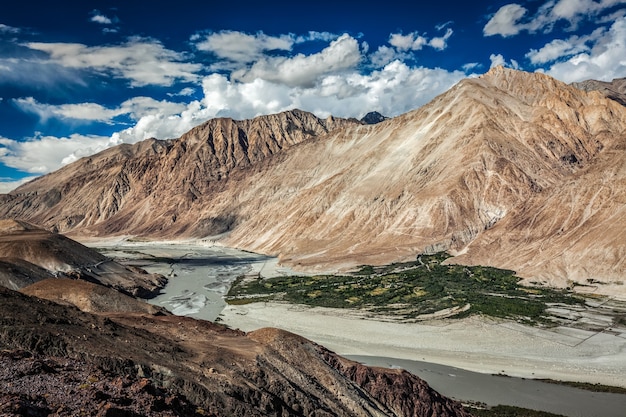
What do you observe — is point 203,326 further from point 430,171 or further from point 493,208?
point 430,171

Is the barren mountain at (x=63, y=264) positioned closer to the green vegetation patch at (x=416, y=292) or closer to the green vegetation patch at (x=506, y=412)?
the green vegetation patch at (x=416, y=292)

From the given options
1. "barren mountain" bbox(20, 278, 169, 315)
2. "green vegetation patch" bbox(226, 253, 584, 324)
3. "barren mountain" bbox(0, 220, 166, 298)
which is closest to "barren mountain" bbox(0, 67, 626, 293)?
"green vegetation patch" bbox(226, 253, 584, 324)

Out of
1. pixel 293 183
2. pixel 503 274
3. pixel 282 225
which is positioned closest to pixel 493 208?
pixel 503 274

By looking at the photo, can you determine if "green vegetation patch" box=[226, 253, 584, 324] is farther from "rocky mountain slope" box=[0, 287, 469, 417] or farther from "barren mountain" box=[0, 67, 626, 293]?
"rocky mountain slope" box=[0, 287, 469, 417]

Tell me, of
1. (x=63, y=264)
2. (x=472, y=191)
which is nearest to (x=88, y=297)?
(x=63, y=264)

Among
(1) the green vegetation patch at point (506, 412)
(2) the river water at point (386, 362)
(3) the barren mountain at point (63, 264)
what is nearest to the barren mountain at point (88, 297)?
(2) the river water at point (386, 362)
